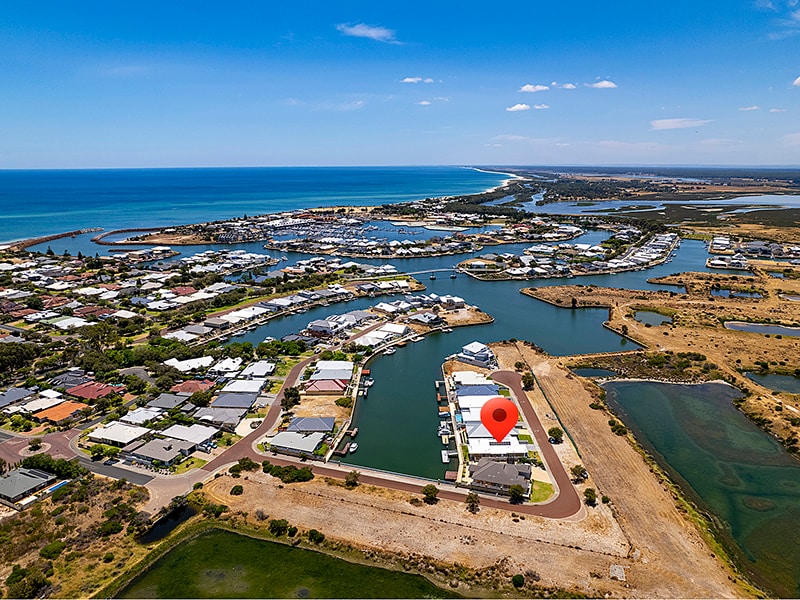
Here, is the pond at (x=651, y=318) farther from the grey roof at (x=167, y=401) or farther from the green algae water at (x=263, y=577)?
the grey roof at (x=167, y=401)

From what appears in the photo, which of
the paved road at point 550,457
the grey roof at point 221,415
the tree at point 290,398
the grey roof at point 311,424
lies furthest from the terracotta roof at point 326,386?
the paved road at point 550,457

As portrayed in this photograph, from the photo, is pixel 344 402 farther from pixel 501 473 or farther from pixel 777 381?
pixel 777 381

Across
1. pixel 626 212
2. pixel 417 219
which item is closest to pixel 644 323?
pixel 417 219

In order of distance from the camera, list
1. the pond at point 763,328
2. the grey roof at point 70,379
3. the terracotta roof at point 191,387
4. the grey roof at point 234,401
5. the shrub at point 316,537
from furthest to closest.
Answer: the pond at point 763,328 < the grey roof at point 70,379 < the terracotta roof at point 191,387 < the grey roof at point 234,401 < the shrub at point 316,537

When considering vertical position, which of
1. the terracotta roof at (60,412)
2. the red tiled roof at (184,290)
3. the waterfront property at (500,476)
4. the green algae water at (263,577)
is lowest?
the green algae water at (263,577)

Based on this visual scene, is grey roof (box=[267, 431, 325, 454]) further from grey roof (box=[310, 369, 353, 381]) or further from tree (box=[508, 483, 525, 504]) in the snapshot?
tree (box=[508, 483, 525, 504])

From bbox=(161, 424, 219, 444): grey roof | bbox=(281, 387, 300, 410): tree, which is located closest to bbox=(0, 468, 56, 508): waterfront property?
bbox=(161, 424, 219, 444): grey roof

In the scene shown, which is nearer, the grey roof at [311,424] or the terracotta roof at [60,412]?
the grey roof at [311,424]
